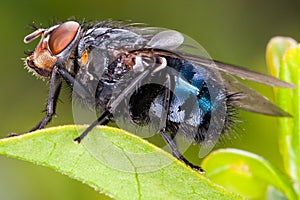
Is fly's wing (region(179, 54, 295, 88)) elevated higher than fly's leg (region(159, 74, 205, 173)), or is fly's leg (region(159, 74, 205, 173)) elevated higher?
fly's wing (region(179, 54, 295, 88))

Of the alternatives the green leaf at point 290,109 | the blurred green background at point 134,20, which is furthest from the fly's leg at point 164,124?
the blurred green background at point 134,20

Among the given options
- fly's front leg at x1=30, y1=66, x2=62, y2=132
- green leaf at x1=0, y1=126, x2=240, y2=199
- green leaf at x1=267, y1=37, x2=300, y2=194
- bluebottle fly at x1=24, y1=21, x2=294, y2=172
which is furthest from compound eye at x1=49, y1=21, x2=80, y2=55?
green leaf at x1=267, y1=37, x2=300, y2=194

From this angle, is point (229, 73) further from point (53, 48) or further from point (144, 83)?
point (53, 48)

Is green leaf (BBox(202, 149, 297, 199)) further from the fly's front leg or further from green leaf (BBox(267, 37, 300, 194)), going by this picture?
the fly's front leg

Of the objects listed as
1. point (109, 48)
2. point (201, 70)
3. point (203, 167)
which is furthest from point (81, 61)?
point (203, 167)

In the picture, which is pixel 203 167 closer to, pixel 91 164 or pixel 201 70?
pixel 201 70

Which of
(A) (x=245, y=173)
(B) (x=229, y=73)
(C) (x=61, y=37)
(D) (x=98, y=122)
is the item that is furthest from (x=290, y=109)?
(C) (x=61, y=37)

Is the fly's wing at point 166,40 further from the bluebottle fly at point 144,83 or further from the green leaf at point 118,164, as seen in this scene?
the green leaf at point 118,164
